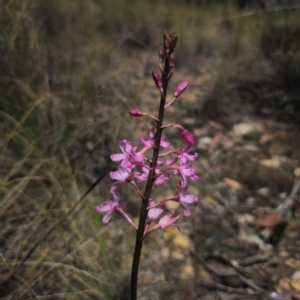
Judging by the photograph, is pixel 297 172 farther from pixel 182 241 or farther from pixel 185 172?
pixel 185 172

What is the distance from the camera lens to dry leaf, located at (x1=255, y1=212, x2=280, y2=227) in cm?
282

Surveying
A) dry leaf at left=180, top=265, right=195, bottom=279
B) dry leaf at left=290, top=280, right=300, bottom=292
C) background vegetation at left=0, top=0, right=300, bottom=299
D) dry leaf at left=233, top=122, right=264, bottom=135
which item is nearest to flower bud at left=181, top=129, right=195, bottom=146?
background vegetation at left=0, top=0, right=300, bottom=299

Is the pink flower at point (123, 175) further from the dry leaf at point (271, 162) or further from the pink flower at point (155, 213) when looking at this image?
the dry leaf at point (271, 162)

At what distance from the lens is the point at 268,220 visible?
2846 millimetres

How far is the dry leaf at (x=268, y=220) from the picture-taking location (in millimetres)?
2820

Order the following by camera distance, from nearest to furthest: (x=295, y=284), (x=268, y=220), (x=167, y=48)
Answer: (x=167, y=48)
(x=295, y=284)
(x=268, y=220)

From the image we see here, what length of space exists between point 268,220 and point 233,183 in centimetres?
47

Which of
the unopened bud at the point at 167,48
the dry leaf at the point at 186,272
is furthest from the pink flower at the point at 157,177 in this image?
the dry leaf at the point at 186,272

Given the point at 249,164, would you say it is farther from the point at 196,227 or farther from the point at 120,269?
the point at 120,269

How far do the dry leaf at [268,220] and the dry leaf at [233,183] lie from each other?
36 centimetres

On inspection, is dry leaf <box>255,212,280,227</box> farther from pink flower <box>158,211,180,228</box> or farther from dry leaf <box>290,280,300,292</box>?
pink flower <box>158,211,180,228</box>

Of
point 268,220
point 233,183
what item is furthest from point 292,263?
point 233,183

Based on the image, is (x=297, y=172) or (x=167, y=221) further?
(x=297, y=172)

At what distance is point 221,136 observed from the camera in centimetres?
376
